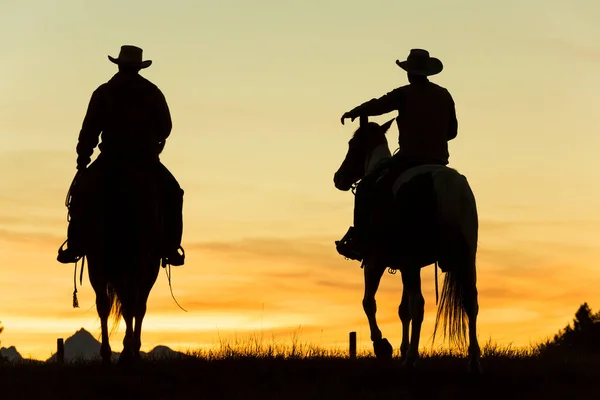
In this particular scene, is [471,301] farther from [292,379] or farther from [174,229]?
[174,229]

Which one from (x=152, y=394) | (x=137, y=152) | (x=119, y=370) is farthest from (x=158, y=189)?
(x=152, y=394)

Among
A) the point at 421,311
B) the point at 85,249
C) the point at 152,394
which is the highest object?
the point at 85,249

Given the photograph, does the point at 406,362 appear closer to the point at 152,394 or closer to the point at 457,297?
the point at 457,297

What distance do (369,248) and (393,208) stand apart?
48.1 inches

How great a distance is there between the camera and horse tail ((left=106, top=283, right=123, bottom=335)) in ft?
49.9

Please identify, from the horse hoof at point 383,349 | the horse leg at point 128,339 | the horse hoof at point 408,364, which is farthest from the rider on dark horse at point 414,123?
the horse leg at point 128,339

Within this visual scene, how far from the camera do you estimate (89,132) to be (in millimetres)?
15367

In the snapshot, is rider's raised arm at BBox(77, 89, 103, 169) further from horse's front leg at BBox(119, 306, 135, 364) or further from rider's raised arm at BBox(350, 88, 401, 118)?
rider's raised arm at BBox(350, 88, 401, 118)

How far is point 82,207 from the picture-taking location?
587 inches

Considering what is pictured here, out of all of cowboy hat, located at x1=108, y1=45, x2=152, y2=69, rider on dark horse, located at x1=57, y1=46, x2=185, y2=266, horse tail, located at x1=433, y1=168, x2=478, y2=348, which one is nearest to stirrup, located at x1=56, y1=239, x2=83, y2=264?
rider on dark horse, located at x1=57, y1=46, x2=185, y2=266

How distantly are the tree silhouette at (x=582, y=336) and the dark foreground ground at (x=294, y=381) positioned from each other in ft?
15.7

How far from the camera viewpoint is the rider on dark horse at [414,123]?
48.4ft

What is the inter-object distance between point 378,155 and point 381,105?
1194 mm

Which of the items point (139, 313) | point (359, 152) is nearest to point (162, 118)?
point (139, 313)
